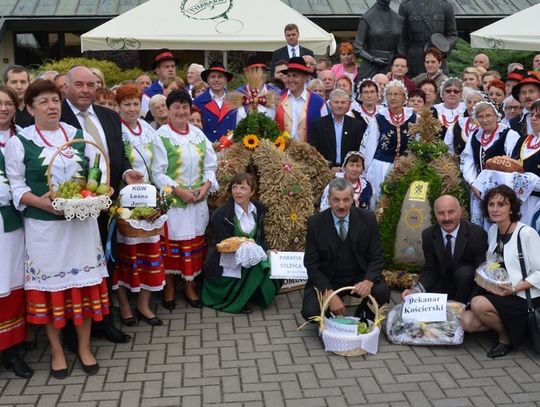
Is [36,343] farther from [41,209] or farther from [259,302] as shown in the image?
[259,302]

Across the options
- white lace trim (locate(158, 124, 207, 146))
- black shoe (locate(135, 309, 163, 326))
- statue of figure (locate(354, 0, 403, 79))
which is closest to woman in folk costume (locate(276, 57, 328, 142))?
white lace trim (locate(158, 124, 207, 146))

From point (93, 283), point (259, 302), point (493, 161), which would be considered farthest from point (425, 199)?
point (93, 283)

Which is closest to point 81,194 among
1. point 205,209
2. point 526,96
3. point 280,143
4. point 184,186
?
point 184,186

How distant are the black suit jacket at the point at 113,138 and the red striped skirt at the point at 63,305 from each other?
3.26 feet

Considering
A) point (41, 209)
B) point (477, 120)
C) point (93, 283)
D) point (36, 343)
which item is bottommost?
point (36, 343)

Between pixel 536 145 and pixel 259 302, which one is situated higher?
pixel 536 145

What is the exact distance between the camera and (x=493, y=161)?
20.3 feet

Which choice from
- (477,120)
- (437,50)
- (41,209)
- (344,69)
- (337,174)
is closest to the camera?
(41,209)

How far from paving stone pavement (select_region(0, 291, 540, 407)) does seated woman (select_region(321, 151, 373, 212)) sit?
5.74 ft

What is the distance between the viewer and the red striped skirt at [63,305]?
4926 mm

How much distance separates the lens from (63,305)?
4965 mm

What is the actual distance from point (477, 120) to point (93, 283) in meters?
4.01

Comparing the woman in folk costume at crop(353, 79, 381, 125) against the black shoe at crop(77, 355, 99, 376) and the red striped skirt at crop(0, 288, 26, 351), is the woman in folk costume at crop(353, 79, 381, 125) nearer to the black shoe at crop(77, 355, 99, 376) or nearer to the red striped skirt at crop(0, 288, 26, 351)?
the black shoe at crop(77, 355, 99, 376)

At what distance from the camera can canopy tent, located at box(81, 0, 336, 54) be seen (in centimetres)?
1026
